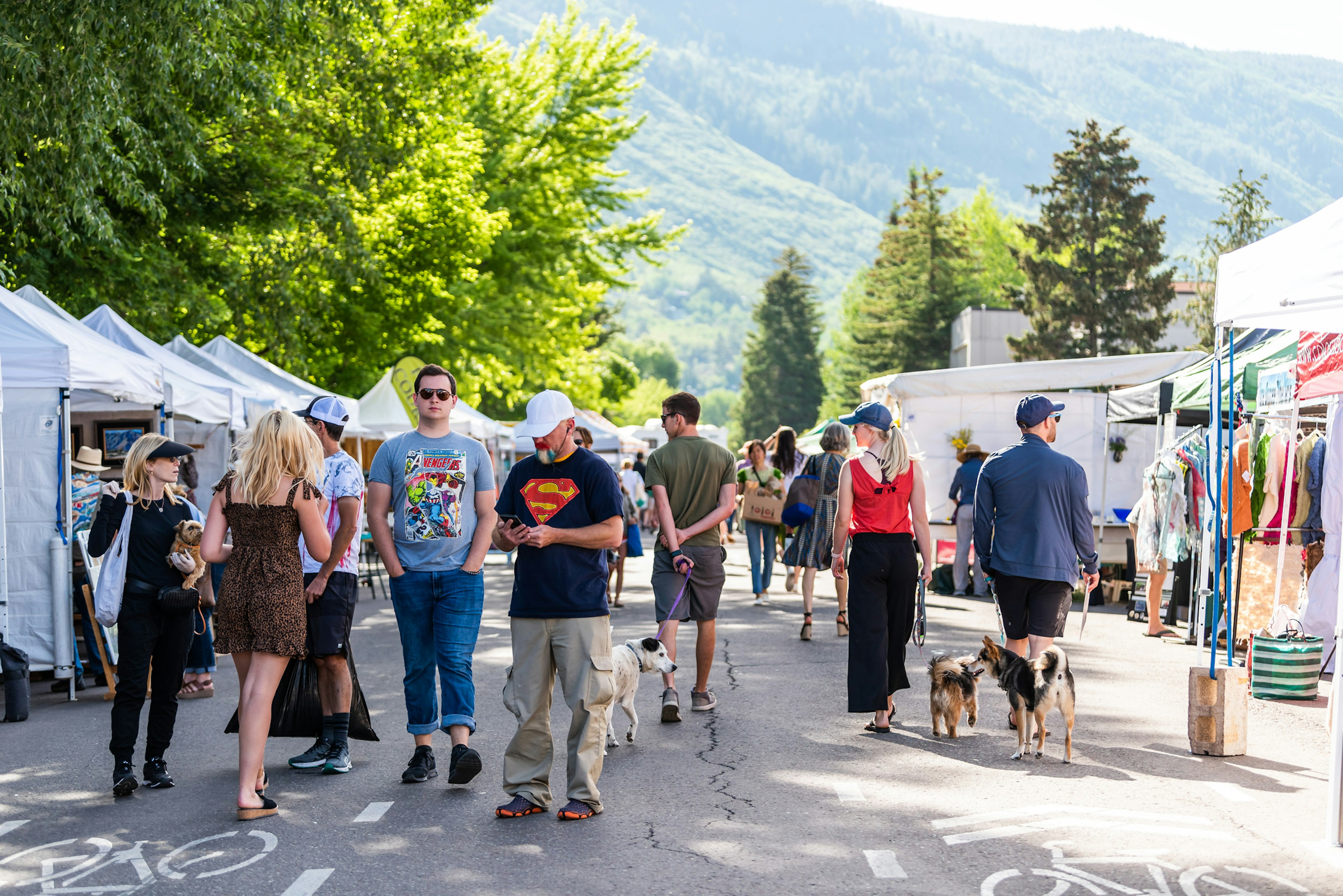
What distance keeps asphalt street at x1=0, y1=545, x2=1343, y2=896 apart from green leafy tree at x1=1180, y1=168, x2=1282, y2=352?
43522mm

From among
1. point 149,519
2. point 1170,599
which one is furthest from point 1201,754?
point 1170,599

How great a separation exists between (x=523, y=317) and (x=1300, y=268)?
72.8ft

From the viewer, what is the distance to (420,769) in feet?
22.0

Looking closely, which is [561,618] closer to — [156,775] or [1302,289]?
[156,775]

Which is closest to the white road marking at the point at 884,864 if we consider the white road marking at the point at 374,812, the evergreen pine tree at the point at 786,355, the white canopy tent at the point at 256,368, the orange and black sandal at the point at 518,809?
the orange and black sandal at the point at 518,809

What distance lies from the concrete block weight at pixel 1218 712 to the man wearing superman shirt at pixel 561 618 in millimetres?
3367

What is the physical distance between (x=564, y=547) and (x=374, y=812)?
152cm

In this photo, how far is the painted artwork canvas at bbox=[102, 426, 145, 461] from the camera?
13.6 m

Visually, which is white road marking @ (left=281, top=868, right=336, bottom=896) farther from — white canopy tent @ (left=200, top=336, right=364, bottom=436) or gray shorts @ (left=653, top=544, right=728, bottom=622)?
white canopy tent @ (left=200, top=336, right=364, bottom=436)

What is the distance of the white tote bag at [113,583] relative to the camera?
22.9ft

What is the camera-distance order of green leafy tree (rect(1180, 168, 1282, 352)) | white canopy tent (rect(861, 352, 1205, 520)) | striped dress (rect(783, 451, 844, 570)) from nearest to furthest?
striped dress (rect(783, 451, 844, 570)) < white canopy tent (rect(861, 352, 1205, 520)) < green leafy tree (rect(1180, 168, 1282, 352))

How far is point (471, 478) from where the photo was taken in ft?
21.3

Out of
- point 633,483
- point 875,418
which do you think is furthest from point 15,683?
point 633,483

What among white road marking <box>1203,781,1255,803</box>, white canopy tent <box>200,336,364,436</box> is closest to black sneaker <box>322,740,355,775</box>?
white road marking <box>1203,781,1255,803</box>
